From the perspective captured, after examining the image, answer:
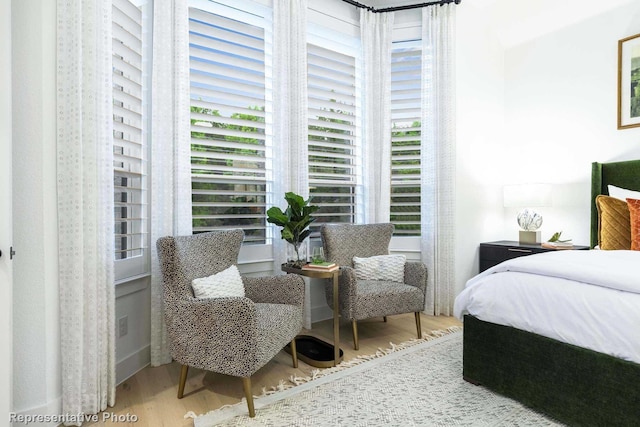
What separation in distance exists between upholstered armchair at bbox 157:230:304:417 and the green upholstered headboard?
9.59ft

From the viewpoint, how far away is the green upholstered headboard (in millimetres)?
3320

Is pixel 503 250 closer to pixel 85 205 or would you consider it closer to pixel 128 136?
pixel 128 136

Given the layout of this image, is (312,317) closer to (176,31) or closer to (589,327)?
(589,327)

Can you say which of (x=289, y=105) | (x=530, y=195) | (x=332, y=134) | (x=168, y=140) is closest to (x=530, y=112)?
Result: (x=530, y=195)

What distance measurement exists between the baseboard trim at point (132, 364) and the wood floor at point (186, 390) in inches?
1.5

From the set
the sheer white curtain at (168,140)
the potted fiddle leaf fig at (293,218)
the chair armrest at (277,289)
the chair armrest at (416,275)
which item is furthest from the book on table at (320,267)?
the sheer white curtain at (168,140)

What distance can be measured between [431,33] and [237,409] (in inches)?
149

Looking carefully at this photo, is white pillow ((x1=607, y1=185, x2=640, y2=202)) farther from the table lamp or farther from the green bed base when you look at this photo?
the green bed base

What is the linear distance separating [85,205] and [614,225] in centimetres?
381

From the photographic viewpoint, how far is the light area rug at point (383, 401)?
1.89 meters

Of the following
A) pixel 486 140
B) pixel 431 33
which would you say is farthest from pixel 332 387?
pixel 431 33

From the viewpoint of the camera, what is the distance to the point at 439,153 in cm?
384

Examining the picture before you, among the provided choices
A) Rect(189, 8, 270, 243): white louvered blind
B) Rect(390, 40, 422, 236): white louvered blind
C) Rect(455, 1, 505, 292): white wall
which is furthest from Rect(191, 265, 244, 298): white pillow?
Rect(455, 1, 505, 292): white wall

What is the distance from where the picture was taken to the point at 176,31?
2615 mm
